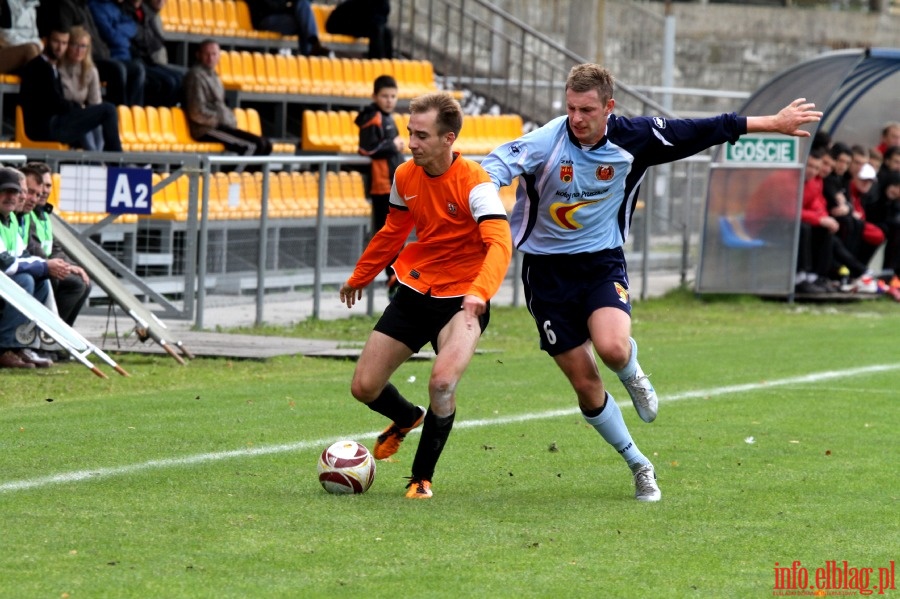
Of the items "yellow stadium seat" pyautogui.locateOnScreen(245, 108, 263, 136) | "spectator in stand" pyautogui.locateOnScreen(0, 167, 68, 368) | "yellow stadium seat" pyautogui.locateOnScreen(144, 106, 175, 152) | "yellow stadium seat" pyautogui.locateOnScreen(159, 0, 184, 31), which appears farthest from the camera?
"yellow stadium seat" pyautogui.locateOnScreen(159, 0, 184, 31)

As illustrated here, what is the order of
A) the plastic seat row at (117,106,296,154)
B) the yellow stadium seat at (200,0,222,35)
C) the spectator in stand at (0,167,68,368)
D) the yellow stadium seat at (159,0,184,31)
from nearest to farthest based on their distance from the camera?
the spectator in stand at (0,167,68,368) < the plastic seat row at (117,106,296,154) < the yellow stadium seat at (159,0,184,31) < the yellow stadium seat at (200,0,222,35)

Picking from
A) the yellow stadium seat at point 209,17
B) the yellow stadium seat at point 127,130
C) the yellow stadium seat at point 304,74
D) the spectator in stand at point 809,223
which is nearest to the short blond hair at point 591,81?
the yellow stadium seat at point 127,130

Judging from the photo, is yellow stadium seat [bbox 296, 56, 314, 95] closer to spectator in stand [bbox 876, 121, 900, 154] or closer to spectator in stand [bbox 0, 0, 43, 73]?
spectator in stand [bbox 0, 0, 43, 73]

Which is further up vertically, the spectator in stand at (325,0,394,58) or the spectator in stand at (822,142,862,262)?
the spectator in stand at (325,0,394,58)

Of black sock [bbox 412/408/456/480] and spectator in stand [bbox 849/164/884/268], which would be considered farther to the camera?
spectator in stand [bbox 849/164/884/268]

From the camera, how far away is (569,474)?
7824 millimetres

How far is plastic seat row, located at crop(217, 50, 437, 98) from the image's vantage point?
1962cm

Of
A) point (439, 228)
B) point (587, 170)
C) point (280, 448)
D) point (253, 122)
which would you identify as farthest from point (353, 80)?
point (587, 170)

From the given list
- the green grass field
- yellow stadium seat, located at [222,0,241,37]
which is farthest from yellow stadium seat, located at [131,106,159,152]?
the green grass field

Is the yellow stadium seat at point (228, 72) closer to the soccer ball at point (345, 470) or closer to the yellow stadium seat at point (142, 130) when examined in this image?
the yellow stadium seat at point (142, 130)

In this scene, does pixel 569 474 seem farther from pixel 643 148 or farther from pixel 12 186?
pixel 12 186

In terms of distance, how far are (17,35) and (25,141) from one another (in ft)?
4.40

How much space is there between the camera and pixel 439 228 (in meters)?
7.28

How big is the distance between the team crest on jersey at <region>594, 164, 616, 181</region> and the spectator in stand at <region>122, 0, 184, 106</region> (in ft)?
38.2
